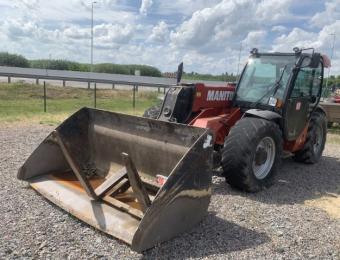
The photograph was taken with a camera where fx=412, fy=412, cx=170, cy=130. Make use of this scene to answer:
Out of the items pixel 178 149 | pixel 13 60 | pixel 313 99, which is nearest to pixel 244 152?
pixel 178 149

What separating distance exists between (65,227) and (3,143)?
16.6 ft

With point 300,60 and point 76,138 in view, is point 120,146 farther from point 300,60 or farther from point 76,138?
point 300,60

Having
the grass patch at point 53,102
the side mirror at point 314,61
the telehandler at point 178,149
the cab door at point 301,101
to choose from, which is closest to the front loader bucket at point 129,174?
the telehandler at point 178,149

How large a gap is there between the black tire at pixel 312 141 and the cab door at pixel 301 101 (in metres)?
0.41

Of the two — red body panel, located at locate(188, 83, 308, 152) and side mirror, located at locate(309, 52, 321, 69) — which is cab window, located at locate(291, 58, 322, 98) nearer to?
side mirror, located at locate(309, 52, 321, 69)

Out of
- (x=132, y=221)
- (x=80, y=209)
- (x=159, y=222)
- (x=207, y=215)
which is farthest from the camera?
(x=207, y=215)

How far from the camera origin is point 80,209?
464 cm

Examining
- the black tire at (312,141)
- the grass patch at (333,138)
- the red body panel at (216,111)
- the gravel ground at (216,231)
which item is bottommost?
the grass patch at (333,138)

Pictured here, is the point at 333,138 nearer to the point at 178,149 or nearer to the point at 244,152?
the point at 244,152

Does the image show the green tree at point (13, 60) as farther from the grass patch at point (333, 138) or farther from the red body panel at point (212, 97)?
the red body panel at point (212, 97)

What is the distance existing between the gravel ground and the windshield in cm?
163

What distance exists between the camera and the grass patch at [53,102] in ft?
45.8

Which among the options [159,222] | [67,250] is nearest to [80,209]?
[67,250]

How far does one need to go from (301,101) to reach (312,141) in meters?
1.18
